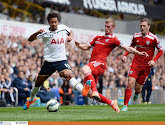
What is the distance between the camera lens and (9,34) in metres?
22.6

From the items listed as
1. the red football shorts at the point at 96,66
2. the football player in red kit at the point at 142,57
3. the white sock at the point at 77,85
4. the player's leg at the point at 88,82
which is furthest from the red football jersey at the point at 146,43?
the white sock at the point at 77,85

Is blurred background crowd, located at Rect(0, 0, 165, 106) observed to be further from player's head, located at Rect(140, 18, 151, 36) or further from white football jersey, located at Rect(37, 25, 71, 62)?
player's head, located at Rect(140, 18, 151, 36)

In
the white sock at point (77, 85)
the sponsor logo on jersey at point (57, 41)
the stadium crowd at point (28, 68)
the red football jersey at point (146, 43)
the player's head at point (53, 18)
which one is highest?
the player's head at point (53, 18)

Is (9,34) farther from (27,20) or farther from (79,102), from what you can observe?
(79,102)

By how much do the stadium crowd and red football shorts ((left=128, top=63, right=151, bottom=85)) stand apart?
4781 millimetres

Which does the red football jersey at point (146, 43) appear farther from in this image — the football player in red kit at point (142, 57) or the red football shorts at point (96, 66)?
the red football shorts at point (96, 66)

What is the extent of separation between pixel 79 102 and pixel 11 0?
8.63m

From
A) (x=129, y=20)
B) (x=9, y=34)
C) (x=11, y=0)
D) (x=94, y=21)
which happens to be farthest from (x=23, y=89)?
(x=129, y=20)

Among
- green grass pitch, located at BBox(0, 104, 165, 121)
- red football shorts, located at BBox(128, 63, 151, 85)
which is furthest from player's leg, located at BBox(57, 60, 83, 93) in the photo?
red football shorts, located at BBox(128, 63, 151, 85)

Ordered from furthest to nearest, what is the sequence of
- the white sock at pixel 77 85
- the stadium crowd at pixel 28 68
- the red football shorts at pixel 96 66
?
the stadium crowd at pixel 28 68 < the red football shorts at pixel 96 66 < the white sock at pixel 77 85

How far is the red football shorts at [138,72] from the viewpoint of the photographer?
1200 cm

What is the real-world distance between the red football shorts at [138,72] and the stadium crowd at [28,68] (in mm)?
4781

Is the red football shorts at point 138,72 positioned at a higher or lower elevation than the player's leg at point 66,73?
lower

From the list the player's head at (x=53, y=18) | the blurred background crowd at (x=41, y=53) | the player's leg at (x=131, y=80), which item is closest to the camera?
the player's head at (x=53, y=18)
